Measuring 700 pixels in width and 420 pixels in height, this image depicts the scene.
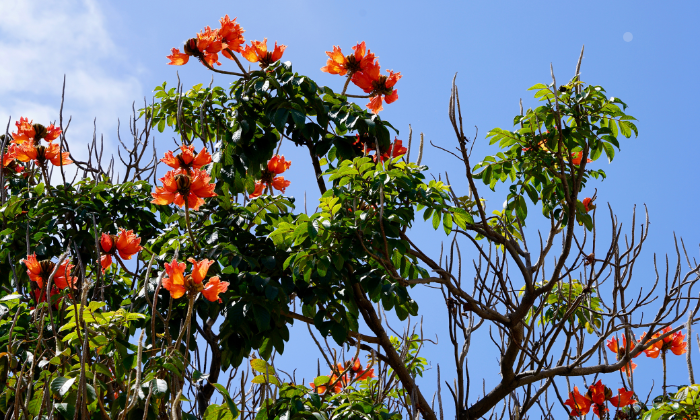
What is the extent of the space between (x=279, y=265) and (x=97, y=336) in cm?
77

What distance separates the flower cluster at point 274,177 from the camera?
2.60 metres

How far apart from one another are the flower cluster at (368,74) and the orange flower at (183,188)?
99 centimetres

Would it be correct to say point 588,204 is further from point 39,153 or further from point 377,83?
point 39,153

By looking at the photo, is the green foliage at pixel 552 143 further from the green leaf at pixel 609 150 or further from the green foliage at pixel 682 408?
the green foliage at pixel 682 408

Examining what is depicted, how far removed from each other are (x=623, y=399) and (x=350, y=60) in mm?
1892

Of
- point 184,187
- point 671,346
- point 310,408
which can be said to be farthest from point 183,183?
point 671,346

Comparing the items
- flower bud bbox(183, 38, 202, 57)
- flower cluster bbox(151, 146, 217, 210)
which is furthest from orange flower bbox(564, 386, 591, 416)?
flower bud bbox(183, 38, 202, 57)

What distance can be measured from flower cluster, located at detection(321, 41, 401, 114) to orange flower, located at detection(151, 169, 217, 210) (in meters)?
0.99

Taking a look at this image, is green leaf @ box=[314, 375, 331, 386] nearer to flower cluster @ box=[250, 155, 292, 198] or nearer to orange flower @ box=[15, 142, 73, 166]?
flower cluster @ box=[250, 155, 292, 198]

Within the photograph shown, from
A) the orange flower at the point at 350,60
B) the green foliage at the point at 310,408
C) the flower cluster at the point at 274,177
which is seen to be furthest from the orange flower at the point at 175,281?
the orange flower at the point at 350,60

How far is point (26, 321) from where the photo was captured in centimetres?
208

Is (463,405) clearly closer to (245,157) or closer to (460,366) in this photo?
(460,366)

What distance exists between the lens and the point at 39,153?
2.42 meters

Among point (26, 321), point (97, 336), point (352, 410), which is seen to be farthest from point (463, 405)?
point (26, 321)
